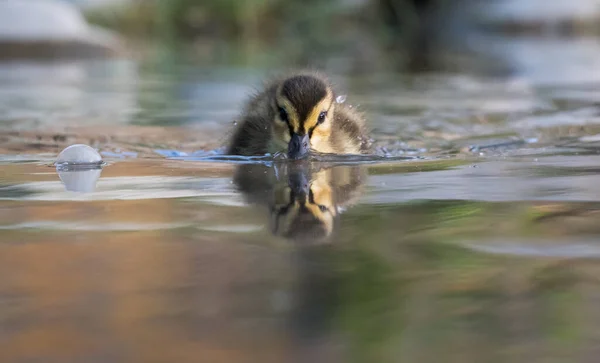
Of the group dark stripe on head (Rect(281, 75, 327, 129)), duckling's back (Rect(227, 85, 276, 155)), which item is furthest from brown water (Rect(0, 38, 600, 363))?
dark stripe on head (Rect(281, 75, 327, 129))

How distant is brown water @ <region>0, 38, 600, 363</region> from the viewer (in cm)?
163

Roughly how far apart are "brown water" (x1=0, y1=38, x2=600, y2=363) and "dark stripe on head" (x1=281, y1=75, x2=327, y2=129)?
40cm

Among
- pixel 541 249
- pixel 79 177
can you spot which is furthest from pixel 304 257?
pixel 79 177

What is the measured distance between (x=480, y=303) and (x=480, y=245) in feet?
1.64

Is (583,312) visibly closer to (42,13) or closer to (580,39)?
(42,13)

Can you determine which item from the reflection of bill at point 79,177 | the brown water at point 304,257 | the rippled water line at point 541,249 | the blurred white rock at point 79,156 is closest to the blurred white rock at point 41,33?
the brown water at point 304,257

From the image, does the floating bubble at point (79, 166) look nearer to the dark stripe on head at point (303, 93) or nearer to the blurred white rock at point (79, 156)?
the blurred white rock at point (79, 156)

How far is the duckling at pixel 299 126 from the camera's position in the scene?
4.36 metres

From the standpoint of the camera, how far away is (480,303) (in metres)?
1.84

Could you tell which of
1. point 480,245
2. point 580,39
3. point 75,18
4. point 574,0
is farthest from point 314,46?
point 480,245

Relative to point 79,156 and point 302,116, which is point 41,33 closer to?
point 302,116

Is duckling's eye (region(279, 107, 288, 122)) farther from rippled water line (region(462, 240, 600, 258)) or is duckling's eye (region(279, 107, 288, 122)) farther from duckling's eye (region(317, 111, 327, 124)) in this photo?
rippled water line (region(462, 240, 600, 258))

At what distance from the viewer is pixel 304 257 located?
7.18 ft

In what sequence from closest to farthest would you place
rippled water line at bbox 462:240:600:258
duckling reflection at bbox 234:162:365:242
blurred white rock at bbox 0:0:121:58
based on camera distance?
rippled water line at bbox 462:240:600:258 → duckling reflection at bbox 234:162:365:242 → blurred white rock at bbox 0:0:121:58
